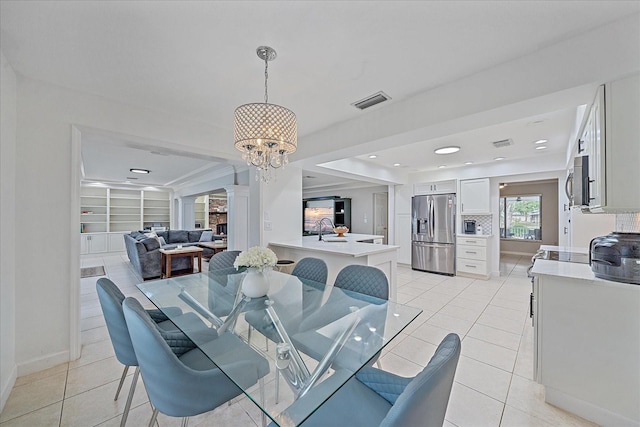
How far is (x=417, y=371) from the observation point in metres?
2.05

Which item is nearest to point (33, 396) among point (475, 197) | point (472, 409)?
point (472, 409)

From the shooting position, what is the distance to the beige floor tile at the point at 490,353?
216 cm

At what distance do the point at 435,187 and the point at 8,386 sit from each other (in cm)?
662

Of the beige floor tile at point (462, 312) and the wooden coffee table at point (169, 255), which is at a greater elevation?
the wooden coffee table at point (169, 255)

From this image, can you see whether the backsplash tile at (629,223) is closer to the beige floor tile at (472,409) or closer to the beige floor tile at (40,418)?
the beige floor tile at (472,409)

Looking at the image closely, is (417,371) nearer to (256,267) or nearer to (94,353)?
(256,267)

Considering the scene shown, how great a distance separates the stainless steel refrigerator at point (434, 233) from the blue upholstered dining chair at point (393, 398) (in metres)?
4.91

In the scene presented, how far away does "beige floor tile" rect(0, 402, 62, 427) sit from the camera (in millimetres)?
1510

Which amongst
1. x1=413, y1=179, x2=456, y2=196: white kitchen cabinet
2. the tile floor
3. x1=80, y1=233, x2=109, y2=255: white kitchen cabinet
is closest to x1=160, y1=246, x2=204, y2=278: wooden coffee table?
the tile floor

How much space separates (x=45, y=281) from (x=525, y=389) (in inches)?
151

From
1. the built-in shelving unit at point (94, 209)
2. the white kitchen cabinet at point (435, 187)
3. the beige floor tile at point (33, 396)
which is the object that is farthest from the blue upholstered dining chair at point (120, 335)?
the built-in shelving unit at point (94, 209)

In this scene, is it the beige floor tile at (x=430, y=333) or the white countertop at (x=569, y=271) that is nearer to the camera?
the white countertop at (x=569, y=271)

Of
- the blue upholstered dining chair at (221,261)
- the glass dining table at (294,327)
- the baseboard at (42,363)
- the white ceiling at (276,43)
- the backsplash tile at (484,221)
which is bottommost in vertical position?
the baseboard at (42,363)

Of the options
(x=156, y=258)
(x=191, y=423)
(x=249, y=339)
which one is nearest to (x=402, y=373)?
(x=249, y=339)
